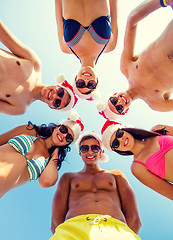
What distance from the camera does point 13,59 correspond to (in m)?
3.99

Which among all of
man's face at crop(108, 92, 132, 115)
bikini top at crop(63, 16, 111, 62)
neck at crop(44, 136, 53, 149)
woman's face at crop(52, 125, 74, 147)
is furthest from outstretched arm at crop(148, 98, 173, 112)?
neck at crop(44, 136, 53, 149)

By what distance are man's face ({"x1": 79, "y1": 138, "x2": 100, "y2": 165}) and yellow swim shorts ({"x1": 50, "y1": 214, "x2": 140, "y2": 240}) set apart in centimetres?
161

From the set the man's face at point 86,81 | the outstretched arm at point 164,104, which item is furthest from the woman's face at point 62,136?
the outstretched arm at point 164,104

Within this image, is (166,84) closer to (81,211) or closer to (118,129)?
(118,129)

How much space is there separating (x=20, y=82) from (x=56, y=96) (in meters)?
0.91

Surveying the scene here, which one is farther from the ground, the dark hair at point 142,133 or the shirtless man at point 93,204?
the dark hair at point 142,133

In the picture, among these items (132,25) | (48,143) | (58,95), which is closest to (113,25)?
(132,25)

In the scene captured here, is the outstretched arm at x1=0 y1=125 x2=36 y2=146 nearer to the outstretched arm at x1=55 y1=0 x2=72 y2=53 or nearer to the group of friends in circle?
the group of friends in circle

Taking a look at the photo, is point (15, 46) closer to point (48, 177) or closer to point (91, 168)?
point (48, 177)

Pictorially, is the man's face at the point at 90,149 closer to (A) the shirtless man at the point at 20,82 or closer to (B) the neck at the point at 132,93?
(A) the shirtless man at the point at 20,82

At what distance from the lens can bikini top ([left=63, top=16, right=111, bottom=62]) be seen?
4.21m

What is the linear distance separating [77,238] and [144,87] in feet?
12.3

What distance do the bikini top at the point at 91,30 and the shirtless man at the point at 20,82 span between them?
3.46 ft

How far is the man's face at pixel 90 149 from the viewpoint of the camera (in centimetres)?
450
